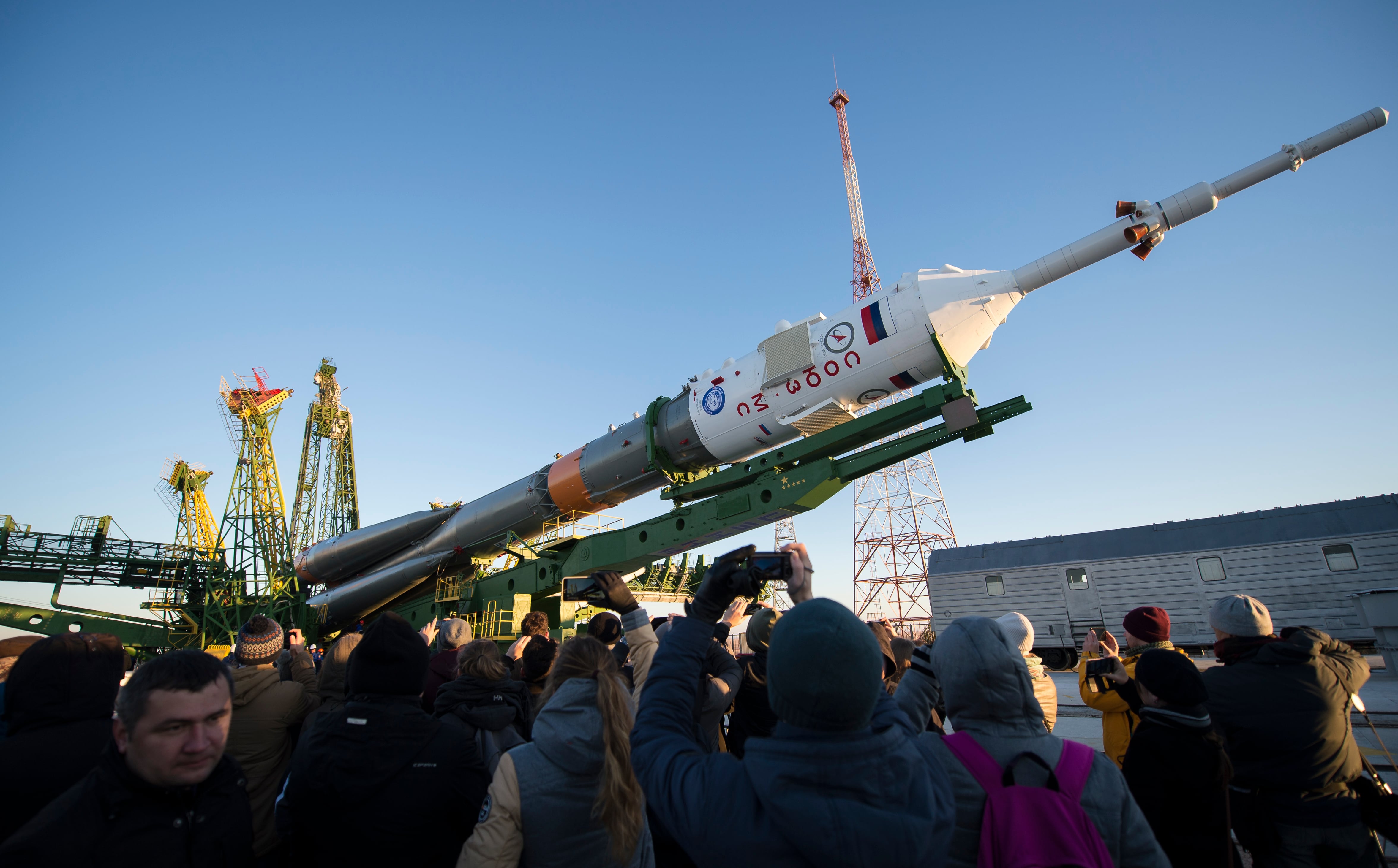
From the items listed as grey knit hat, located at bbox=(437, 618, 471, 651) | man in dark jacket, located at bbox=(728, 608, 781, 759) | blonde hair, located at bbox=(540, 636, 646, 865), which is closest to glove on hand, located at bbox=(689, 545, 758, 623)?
blonde hair, located at bbox=(540, 636, 646, 865)

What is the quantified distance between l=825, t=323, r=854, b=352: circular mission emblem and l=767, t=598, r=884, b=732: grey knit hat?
7661 millimetres

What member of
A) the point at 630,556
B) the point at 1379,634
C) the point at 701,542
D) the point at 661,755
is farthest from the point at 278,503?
the point at 1379,634

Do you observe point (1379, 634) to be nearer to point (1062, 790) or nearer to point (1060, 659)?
point (1060, 659)

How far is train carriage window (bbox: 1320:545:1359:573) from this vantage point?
42.9 feet

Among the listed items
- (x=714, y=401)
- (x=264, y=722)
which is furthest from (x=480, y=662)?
(x=714, y=401)

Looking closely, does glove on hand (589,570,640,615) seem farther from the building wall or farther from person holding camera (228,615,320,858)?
the building wall

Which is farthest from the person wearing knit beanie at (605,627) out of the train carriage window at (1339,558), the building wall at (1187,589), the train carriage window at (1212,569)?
the train carriage window at (1339,558)

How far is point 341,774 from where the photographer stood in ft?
7.27

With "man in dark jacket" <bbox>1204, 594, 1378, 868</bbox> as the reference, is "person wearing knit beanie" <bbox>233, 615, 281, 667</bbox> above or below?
above

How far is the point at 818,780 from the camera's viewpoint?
131cm

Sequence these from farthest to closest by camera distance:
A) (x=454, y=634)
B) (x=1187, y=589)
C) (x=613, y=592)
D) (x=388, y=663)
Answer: (x=1187, y=589) → (x=454, y=634) → (x=613, y=592) → (x=388, y=663)

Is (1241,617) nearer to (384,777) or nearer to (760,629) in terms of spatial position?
(760,629)

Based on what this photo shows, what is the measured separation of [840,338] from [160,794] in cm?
818

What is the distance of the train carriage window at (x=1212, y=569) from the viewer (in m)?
14.2
